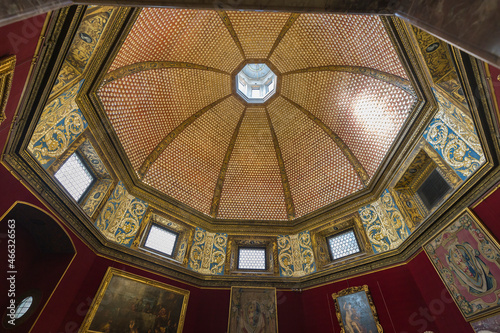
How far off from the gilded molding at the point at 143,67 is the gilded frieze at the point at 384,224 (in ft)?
30.3

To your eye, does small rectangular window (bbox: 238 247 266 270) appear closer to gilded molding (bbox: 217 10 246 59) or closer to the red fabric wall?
the red fabric wall

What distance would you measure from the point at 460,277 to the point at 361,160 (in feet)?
18.4

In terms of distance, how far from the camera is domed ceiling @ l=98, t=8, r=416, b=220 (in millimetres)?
9109

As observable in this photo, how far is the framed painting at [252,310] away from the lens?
30.0ft

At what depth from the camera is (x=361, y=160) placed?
36.6 ft

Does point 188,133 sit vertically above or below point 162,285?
above

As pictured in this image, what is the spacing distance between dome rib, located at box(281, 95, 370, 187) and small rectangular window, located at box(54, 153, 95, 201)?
939 cm

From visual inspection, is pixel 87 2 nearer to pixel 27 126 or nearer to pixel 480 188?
pixel 27 126

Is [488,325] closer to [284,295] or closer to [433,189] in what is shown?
[433,189]

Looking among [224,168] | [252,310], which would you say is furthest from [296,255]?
[224,168]

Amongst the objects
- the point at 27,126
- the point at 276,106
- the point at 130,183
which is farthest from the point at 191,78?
the point at 27,126

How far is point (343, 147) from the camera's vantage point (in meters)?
11.8

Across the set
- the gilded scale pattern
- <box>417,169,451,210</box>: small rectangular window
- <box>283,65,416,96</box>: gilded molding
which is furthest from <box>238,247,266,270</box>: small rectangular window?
<box>283,65,416,96</box>: gilded molding

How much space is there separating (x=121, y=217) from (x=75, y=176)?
7.38 ft
